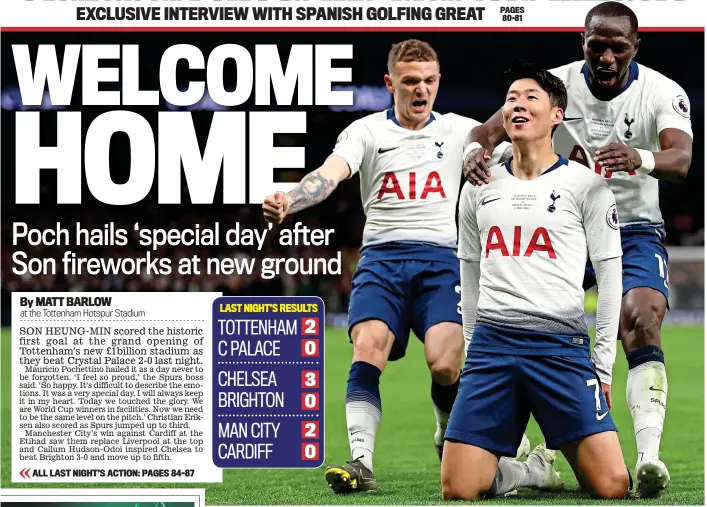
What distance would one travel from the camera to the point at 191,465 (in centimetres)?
700

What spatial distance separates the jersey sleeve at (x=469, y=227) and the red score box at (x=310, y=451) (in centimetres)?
156

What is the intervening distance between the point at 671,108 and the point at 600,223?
102 cm

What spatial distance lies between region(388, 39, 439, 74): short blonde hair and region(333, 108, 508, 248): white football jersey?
0.42 meters

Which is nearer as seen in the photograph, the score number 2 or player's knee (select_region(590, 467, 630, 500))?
player's knee (select_region(590, 467, 630, 500))

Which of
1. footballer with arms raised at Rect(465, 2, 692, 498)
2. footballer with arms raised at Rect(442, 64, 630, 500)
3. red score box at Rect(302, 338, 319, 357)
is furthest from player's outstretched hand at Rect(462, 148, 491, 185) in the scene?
red score box at Rect(302, 338, 319, 357)

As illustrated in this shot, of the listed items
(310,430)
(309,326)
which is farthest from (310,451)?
(309,326)

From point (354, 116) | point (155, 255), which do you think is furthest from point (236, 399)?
point (354, 116)

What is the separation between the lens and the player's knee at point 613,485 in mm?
6168

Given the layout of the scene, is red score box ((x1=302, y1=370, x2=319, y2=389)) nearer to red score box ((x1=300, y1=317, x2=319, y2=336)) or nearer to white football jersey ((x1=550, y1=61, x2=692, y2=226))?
red score box ((x1=300, y1=317, x2=319, y2=336))

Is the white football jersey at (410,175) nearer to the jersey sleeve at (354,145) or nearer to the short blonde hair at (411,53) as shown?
the jersey sleeve at (354,145)

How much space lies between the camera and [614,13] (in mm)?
6812

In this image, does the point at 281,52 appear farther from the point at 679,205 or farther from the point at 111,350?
the point at 679,205

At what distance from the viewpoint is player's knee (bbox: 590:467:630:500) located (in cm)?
617

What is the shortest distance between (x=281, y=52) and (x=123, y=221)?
4.73ft
